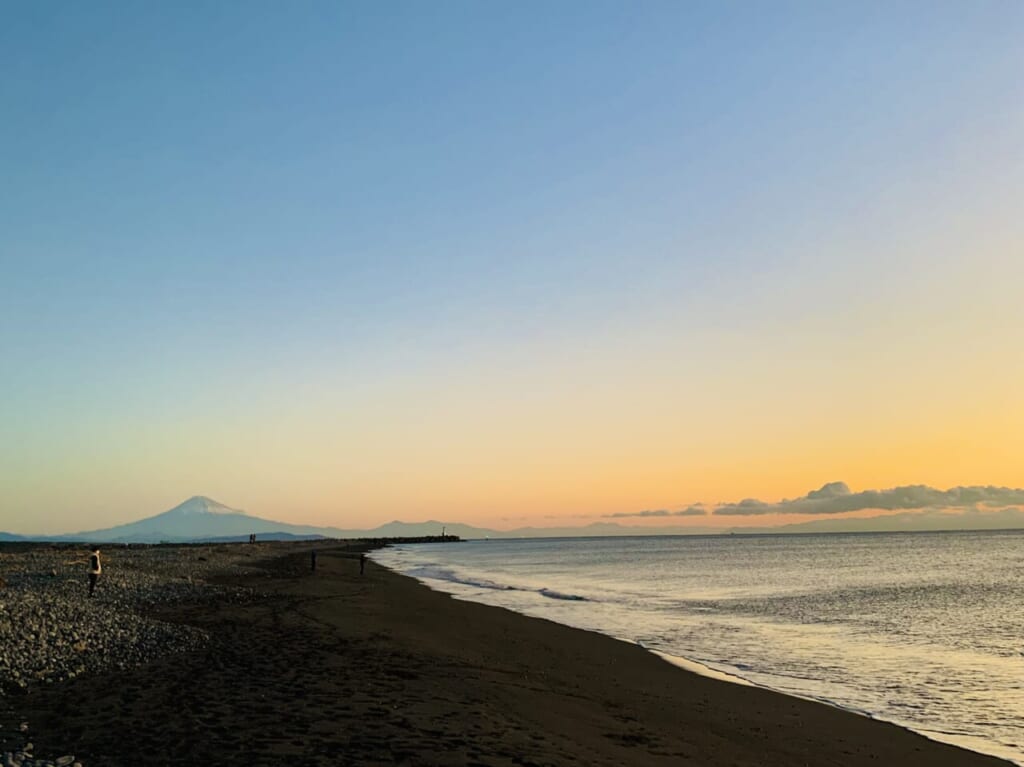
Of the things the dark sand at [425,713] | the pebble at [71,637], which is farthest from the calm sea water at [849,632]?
the pebble at [71,637]

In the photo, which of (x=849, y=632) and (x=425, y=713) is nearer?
(x=425, y=713)

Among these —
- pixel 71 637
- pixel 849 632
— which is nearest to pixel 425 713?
pixel 71 637

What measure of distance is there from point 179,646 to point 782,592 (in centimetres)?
4883

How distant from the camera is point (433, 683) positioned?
1756 centimetres

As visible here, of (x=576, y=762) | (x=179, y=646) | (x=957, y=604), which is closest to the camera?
(x=576, y=762)

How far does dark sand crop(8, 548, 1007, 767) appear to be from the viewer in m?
11.8

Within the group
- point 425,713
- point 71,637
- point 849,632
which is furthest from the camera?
point 849,632

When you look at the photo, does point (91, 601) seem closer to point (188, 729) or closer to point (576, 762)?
point (188, 729)

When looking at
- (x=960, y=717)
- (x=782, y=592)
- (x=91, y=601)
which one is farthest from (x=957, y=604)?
(x=91, y=601)

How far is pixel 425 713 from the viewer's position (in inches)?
562

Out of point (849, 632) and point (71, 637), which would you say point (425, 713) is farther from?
point (849, 632)

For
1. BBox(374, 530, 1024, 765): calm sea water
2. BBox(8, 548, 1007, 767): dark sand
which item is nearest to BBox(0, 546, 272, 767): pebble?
BBox(8, 548, 1007, 767): dark sand

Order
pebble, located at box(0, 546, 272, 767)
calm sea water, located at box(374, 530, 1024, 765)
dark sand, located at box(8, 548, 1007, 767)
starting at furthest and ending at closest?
calm sea water, located at box(374, 530, 1024, 765) < pebble, located at box(0, 546, 272, 767) < dark sand, located at box(8, 548, 1007, 767)

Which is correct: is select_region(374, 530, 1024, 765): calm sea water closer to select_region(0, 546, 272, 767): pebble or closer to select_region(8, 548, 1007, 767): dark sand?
select_region(8, 548, 1007, 767): dark sand
